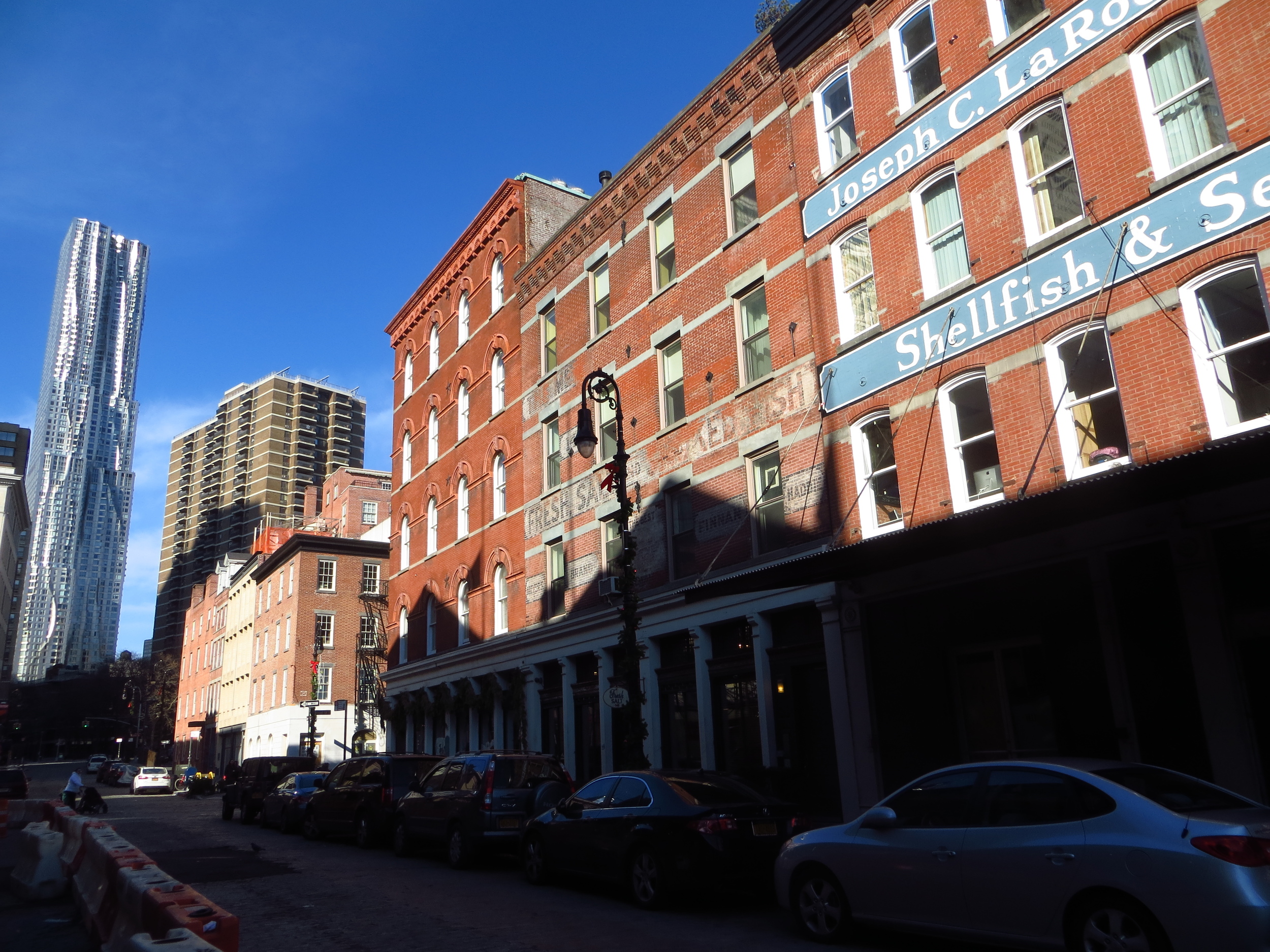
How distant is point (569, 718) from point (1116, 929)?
725 inches

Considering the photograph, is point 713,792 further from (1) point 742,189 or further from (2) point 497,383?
(2) point 497,383

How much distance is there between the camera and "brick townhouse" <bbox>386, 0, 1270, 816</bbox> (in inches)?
451

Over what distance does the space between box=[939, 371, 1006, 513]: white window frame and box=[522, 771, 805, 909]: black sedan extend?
577 cm

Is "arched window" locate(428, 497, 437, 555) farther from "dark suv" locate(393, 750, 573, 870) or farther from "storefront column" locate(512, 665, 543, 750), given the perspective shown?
"dark suv" locate(393, 750, 573, 870)

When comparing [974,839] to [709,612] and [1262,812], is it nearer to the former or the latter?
[1262,812]

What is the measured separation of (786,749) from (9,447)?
512ft

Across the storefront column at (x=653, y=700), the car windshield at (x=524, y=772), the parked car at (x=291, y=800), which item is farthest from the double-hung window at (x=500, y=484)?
the car windshield at (x=524, y=772)

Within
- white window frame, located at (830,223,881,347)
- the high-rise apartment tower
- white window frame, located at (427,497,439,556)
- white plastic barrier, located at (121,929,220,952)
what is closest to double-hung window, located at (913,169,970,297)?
white window frame, located at (830,223,881,347)

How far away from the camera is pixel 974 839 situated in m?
7.37

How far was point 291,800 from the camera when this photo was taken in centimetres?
2189

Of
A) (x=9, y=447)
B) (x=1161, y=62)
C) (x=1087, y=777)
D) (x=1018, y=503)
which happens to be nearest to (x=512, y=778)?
(x=1018, y=503)

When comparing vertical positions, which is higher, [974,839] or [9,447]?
[9,447]

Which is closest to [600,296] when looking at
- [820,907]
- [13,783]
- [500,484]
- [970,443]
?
[500,484]

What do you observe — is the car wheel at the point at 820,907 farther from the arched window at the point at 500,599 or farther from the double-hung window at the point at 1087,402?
the arched window at the point at 500,599
